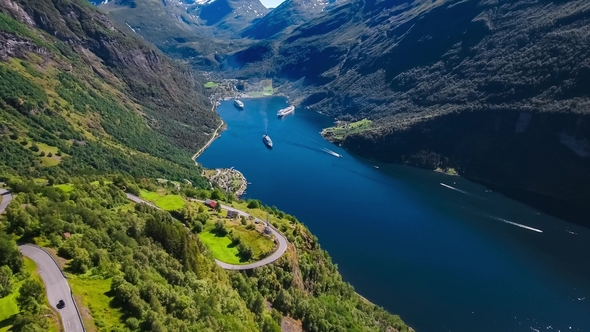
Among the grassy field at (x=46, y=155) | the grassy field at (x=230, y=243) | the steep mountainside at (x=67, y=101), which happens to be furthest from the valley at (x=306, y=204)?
the steep mountainside at (x=67, y=101)

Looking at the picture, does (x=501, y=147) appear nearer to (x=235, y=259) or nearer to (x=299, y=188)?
(x=299, y=188)

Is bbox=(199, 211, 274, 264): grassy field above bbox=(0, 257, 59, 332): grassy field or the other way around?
the other way around

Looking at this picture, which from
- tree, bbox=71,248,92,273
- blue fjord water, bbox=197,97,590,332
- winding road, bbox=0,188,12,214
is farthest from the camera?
blue fjord water, bbox=197,97,590,332

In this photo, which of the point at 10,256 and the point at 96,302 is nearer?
the point at 96,302

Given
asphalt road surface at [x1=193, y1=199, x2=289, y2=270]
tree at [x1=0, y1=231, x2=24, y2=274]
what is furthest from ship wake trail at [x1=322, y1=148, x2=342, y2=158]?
tree at [x1=0, y1=231, x2=24, y2=274]

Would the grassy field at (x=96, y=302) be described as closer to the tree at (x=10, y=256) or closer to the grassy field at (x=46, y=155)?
the tree at (x=10, y=256)

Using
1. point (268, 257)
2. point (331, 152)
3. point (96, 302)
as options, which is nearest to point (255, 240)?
point (268, 257)

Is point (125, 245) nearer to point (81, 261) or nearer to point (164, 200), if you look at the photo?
point (81, 261)

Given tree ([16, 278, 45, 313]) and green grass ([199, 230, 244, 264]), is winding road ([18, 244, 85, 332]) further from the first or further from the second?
green grass ([199, 230, 244, 264])
